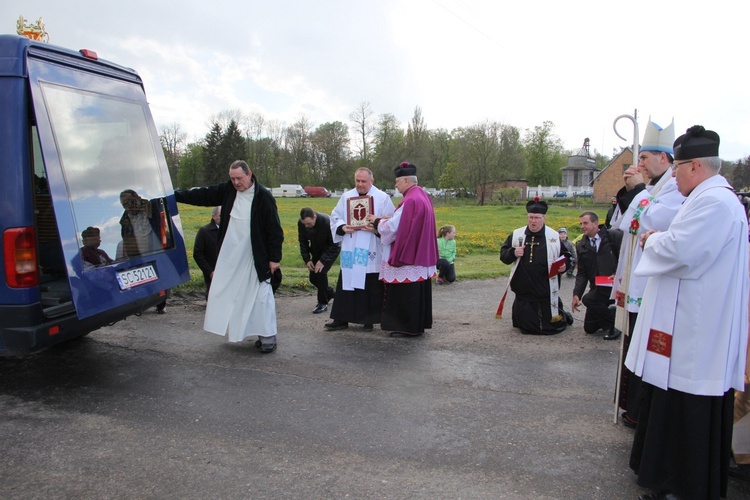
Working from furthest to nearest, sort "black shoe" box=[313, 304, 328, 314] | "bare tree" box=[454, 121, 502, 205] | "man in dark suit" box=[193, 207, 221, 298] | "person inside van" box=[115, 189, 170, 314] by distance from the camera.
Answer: "bare tree" box=[454, 121, 502, 205], "black shoe" box=[313, 304, 328, 314], "man in dark suit" box=[193, 207, 221, 298], "person inside van" box=[115, 189, 170, 314]

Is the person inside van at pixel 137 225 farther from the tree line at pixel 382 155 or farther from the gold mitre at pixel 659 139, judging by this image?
the tree line at pixel 382 155

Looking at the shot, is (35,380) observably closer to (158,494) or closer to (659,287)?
(158,494)

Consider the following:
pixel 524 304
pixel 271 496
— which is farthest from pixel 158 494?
pixel 524 304

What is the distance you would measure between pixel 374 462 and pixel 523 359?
2.83m

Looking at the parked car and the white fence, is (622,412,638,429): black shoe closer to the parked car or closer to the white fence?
Answer: the white fence

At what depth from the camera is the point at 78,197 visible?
176 inches

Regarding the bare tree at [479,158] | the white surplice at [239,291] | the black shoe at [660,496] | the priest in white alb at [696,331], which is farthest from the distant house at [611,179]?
the black shoe at [660,496]

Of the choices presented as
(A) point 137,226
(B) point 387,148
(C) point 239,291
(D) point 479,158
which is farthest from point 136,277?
(B) point 387,148

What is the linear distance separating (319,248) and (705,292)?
19.4 feet

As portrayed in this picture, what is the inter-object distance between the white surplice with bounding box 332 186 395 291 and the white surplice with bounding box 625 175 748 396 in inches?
166

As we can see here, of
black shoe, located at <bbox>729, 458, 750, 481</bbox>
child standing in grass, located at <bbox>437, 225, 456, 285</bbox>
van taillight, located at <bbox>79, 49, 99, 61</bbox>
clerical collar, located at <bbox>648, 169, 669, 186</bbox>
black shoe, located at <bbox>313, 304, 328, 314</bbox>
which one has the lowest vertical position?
black shoe, located at <bbox>729, 458, 750, 481</bbox>

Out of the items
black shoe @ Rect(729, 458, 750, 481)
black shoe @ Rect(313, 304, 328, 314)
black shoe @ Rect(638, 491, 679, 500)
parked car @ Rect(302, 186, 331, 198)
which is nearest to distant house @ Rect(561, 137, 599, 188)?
parked car @ Rect(302, 186, 331, 198)

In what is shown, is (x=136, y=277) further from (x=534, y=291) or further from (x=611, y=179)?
(x=611, y=179)

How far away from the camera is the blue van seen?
13.4 feet
